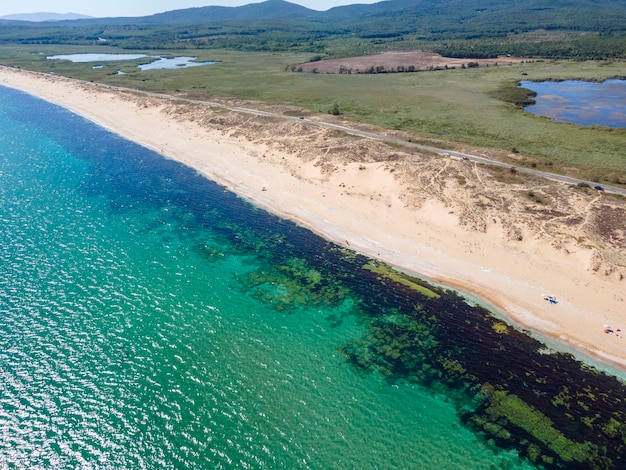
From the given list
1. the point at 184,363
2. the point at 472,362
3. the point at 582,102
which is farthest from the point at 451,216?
the point at 582,102

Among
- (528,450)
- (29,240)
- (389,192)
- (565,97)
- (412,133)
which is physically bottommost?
(528,450)

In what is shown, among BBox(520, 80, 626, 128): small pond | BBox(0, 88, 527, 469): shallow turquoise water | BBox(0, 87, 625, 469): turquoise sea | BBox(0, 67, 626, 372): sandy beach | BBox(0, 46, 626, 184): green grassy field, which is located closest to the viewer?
BBox(0, 88, 527, 469): shallow turquoise water

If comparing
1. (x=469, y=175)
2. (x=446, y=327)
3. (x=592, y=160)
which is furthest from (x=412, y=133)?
(x=446, y=327)

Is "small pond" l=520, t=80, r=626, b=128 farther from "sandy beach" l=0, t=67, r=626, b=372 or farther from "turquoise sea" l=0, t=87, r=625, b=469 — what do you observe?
"turquoise sea" l=0, t=87, r=625, b=469

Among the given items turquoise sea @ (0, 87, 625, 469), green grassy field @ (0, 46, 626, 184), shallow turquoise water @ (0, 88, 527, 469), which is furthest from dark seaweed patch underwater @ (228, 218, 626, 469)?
green grassy field @ (0, 46, 626, 184)

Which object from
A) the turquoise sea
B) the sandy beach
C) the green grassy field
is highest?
the green grassy field

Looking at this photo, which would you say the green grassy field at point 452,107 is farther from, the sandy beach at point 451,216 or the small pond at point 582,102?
the sandy beach at point 451,216

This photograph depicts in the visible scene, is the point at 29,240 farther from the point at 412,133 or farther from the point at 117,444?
the point at 412,133
